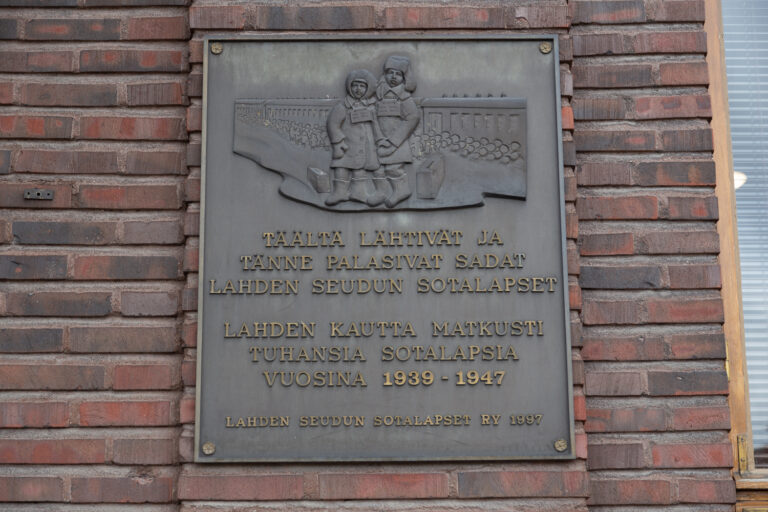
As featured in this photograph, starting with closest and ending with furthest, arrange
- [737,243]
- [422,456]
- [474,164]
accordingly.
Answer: [422,456]
[474,164]
[737,243]

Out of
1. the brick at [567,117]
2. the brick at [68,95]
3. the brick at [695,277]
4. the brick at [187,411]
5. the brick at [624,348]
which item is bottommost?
the brick at [187,411]

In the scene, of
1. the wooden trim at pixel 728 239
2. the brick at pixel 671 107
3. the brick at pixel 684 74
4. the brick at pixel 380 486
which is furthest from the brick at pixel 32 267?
the wooden trim at pixel 728 239

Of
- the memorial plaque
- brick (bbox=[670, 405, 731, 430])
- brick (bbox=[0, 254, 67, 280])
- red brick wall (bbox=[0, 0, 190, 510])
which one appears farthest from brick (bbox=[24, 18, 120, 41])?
brick (bbox=[670, 405, 731, 430])

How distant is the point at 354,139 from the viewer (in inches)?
134

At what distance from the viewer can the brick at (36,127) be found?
3559mm

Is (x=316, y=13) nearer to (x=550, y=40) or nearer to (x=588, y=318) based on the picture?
(x=550, y=40)

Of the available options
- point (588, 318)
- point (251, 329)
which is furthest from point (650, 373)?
point (251, 329)

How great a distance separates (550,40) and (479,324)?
113cm

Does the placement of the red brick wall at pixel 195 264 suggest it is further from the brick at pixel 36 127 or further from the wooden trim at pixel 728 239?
the wooden trim at pixel 728 239

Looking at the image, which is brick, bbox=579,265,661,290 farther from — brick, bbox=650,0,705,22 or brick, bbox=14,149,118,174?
brick, bbox=14,149,118,174

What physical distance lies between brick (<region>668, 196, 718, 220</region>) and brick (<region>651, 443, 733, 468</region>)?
0.85m

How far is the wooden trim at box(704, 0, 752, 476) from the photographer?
348cm

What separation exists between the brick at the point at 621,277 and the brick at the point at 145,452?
5.38 ft

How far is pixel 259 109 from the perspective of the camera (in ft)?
11.3
